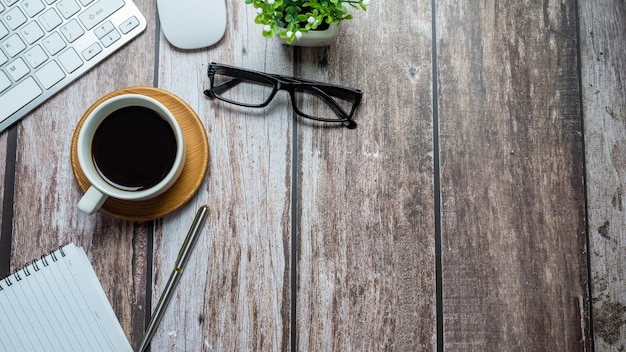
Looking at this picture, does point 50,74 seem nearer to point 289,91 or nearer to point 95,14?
point 95,14

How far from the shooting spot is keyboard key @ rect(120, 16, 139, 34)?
744 mm

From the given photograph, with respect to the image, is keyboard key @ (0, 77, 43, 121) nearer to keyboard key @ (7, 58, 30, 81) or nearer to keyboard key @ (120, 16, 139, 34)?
keyboard key @ (7, 58, 30, 81)

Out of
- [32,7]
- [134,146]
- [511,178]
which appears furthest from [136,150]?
[511,178]

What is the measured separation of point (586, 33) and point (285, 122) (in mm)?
445

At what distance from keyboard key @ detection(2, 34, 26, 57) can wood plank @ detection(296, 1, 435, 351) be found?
37 centimetres

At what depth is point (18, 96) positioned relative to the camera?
0.73m

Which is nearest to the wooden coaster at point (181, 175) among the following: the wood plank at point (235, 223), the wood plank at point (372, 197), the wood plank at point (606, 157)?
the wood plank at point (235, 223)

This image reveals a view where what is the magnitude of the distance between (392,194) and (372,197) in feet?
0.09

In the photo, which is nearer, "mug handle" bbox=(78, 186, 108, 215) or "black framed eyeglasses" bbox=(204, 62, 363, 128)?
"mug handle" bbox=(78, 186, 108, 215)

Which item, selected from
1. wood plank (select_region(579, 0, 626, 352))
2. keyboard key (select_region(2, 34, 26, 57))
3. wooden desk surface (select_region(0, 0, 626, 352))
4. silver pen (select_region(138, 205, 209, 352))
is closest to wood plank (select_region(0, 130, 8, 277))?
wooden desk surface (select_region(0, 0, 626, 352))

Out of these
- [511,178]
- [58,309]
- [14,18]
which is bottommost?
[58,309]

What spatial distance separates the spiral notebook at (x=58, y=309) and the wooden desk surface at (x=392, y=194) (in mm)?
23

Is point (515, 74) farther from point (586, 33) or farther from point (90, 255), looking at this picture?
point (90, 255)

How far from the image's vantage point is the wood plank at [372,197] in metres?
0.74
